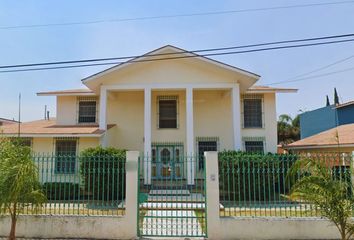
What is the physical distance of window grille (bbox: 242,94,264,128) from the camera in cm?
1900

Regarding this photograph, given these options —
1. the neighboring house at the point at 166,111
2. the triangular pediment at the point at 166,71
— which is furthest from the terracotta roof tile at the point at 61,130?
the triangular pediment at the point at 166,71

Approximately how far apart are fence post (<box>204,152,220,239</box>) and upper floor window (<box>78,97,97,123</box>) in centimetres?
1293

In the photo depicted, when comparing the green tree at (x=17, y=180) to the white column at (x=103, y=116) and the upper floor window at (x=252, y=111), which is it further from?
the upper floor window at (x=252, y=111)

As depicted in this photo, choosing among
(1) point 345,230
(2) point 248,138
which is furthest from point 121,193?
(2) point 248,138

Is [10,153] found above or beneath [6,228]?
above

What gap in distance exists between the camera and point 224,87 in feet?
55.9

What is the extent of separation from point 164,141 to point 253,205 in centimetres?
1049

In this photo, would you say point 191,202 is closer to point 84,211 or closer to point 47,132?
point 84,211

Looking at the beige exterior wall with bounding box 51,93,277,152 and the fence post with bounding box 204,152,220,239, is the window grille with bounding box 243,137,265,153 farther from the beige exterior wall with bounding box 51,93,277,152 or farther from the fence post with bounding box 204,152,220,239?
the fence post with bounding box 204,152,220,239

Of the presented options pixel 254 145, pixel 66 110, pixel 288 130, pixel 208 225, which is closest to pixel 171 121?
pixel 254 145

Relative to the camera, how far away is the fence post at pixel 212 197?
809cm

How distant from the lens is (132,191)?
830cm

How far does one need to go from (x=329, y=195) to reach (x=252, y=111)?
13699 millimetres

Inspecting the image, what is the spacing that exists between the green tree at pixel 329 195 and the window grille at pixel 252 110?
13.0m
